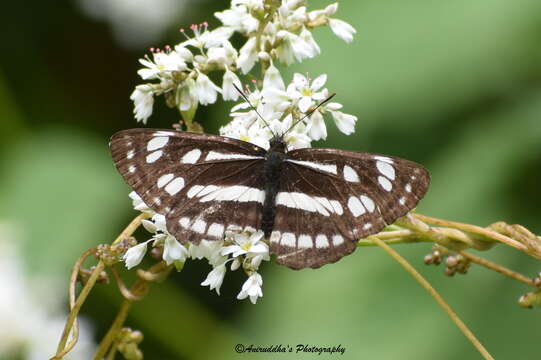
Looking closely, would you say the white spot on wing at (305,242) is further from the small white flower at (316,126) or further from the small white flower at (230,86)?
the small white flower at (230,86)

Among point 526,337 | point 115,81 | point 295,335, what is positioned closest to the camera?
point 526,337

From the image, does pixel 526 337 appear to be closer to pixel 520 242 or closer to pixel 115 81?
pixel 520 242

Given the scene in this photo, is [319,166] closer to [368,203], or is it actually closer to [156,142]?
[368,203]

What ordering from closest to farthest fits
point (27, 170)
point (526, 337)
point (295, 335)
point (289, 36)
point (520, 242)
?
point (520, 242) → point (289, 36) → point (526, 337) → point (295, 335) → point (27, 170)

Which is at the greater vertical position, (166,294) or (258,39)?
(258,39)

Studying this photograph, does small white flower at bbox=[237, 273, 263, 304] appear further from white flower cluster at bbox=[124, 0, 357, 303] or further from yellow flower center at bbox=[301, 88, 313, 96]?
yellow flower center at bbox=[301, 88, 313, 96]

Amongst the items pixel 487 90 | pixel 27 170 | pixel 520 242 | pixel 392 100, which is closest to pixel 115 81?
pixel 27 170

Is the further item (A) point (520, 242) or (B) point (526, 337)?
(B) point (526, 337)

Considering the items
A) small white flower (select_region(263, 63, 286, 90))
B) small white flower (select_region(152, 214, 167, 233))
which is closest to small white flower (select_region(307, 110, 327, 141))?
small white flower (select_region(263, 63, 286, 90))
